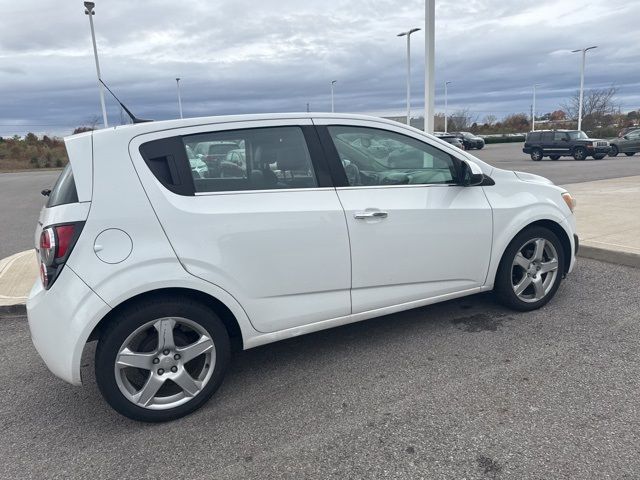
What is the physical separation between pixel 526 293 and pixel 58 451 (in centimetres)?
374

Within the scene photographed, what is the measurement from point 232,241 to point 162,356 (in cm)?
80

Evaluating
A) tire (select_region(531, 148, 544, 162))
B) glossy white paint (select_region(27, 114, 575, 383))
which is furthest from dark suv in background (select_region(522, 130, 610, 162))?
glossy white paint (select_region(27, 114, 575, 383))

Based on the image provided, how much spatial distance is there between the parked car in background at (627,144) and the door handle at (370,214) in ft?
95.8

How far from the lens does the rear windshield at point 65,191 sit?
112 inches

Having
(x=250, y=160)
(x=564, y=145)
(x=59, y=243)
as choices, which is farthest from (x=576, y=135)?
(x=59, y=243)

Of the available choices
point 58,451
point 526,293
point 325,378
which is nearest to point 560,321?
point 526,293

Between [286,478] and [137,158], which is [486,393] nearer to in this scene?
[286,478]

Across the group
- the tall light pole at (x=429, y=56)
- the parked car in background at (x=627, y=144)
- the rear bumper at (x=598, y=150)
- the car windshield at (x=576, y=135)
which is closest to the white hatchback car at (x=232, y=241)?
the tall light pole at (x=429, y=56)

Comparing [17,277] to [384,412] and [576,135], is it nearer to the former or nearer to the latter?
[384,412]

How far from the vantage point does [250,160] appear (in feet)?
10.5

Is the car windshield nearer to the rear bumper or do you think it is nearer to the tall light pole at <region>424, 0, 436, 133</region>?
the rear bumper

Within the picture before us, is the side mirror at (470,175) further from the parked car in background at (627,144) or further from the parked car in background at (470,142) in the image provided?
the parked car in background at (470,142)

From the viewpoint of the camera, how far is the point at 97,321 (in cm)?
276

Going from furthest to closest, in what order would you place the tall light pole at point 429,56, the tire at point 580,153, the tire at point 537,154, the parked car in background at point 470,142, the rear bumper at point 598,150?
the parked car in background at point 470,142, the tire at point 537,154, the tire at point 580,153, the rear bumper at point 598,150, the tall light pole at point 429,56
